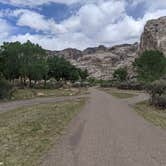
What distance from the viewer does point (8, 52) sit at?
67938mm

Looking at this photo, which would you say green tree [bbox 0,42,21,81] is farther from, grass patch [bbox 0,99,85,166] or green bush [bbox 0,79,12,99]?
grass patch [bbox 0,99,85,166]

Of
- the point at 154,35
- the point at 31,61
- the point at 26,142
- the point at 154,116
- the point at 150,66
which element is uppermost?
the point at 154,35

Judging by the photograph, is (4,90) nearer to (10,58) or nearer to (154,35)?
(10,58)

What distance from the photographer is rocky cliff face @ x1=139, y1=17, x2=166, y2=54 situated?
16712 centimetres

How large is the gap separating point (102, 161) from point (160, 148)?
263 centimetres

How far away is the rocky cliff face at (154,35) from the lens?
167m

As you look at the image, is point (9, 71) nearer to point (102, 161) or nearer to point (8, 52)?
point (8, 52)

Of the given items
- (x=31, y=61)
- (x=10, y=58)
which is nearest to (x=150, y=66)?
(x=31, y=61)

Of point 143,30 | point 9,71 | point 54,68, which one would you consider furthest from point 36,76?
point 143,30

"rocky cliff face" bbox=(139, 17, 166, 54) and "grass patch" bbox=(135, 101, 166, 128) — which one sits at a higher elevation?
"rocky cliff face" bbox=(139, 17, 166, 54)

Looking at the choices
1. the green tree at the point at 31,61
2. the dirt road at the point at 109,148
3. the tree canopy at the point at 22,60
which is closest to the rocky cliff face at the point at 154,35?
the green tree at the point at 31,61

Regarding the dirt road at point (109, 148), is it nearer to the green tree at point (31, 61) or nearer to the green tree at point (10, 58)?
the green tree at point (31, 61)

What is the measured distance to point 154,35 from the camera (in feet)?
570

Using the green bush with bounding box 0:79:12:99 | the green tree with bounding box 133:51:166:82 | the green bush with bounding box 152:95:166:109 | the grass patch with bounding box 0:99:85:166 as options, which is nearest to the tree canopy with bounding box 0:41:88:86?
the green bush with bounding box 0:79:12:99
